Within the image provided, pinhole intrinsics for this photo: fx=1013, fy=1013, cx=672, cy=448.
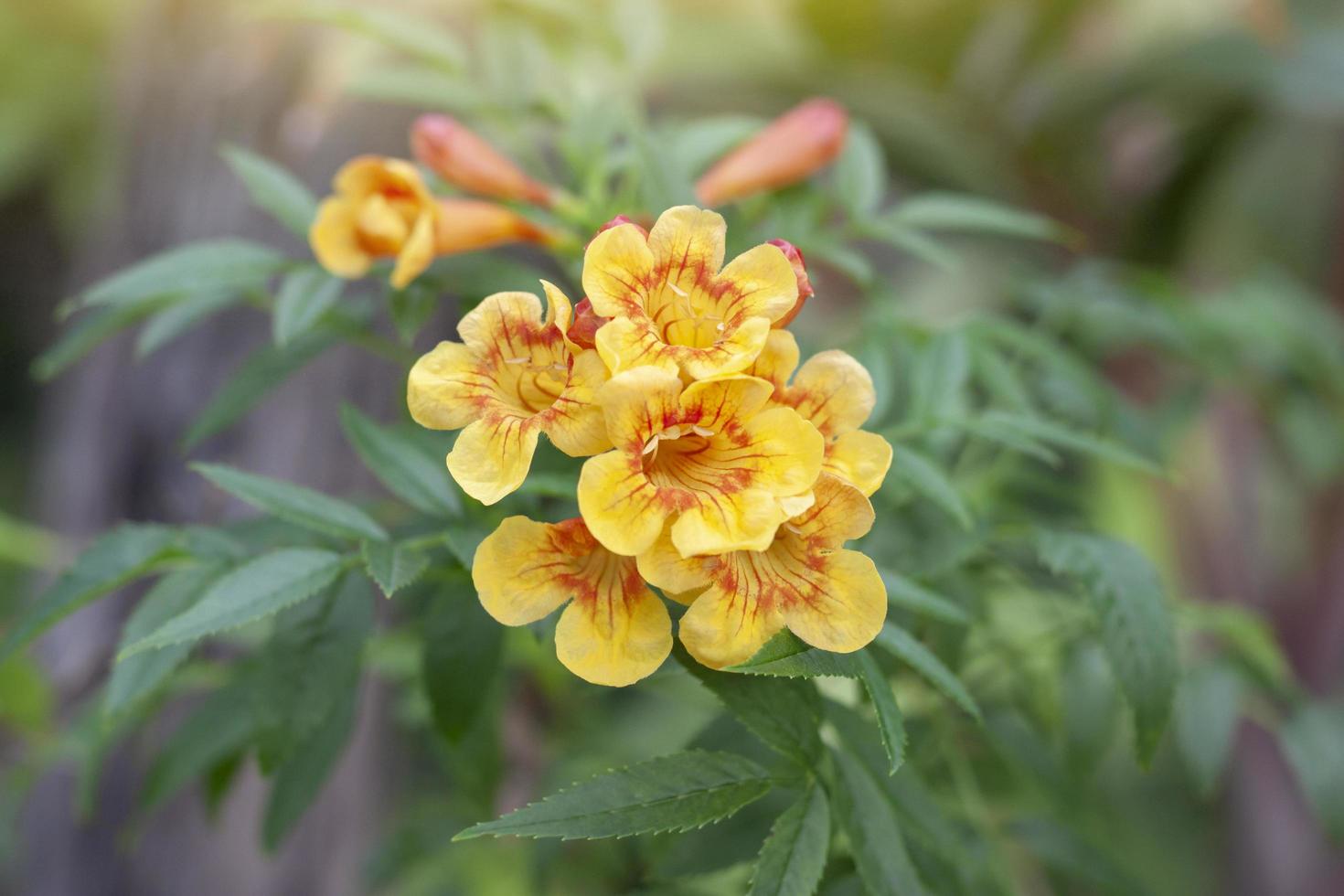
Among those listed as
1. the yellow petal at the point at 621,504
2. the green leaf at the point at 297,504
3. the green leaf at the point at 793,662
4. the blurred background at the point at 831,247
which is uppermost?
the yellow petal at the point at 621,504

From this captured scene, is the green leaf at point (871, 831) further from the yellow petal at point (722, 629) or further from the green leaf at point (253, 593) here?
the green leaf at point (253, 593)

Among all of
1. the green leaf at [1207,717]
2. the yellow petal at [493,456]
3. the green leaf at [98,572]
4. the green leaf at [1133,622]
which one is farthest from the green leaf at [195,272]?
the green leaf at [1207,717]

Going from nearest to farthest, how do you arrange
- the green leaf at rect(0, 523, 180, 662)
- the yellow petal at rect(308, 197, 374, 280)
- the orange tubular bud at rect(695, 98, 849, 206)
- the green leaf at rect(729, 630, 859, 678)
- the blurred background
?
the green leaf at rect(729, 630, 859, 678) → the green leaf at rect(0, 523, 180, 662) → the yellow petal at rect(308, 197, 374, 280) → the orange tubular bud at rect(695, 98, 849, 206) → the blurred background

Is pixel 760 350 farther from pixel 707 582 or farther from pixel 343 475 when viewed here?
pixel 343 475

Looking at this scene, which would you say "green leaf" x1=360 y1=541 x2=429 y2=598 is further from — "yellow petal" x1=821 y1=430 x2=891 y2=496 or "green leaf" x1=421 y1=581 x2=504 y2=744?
"yellow petal" x1=821 y1=430 x2=891 y2=496

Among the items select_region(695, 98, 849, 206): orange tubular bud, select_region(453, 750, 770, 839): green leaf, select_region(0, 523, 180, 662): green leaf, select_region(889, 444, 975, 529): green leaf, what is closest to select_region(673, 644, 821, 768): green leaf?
select_region(453, 750, 770, 839): green leaf

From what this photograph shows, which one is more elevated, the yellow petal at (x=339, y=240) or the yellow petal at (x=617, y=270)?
the yellow petal at (x=617, y=270)
